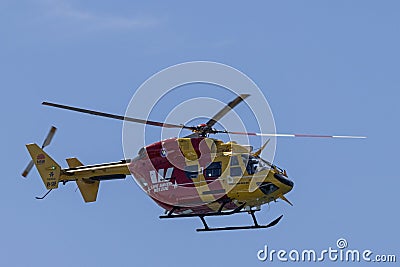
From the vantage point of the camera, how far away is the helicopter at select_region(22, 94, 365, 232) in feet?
80.4

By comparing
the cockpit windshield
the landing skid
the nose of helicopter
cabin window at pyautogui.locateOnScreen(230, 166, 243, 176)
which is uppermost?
the cockpit windshield

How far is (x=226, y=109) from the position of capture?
24.4m

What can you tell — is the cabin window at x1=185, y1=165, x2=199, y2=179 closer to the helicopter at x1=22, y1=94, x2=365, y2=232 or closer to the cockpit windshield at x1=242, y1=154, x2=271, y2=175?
the helicopter at x1=22, y1=94, x2=365, y2=232

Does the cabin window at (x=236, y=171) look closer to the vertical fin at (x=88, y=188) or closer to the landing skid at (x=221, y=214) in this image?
the landing skid at (x=221, y=214)

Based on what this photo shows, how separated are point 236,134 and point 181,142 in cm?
155

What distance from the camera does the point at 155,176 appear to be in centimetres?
2595

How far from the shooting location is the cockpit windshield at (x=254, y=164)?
2462 cm

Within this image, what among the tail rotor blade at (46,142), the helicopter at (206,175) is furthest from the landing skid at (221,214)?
the tail rotor blade at (46,142)

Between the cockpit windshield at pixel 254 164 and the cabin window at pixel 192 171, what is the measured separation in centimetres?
138

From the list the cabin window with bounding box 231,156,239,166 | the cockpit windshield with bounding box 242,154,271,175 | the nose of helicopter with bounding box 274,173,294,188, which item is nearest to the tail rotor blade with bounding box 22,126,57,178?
the cabin window with bounding box 231,156,239,166

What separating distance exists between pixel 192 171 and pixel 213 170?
63 cm

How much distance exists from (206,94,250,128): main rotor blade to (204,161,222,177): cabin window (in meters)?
1.15

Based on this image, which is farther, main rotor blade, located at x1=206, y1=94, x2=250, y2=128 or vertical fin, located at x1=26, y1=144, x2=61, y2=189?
vertical fin, located at x1=26, y1=144, x2=61, y2=189

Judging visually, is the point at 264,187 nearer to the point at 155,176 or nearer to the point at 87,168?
the point at 155,176
